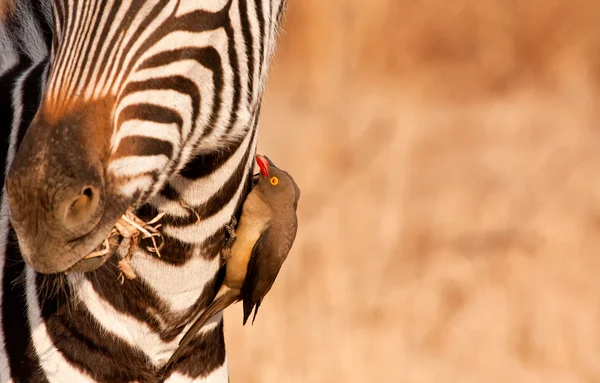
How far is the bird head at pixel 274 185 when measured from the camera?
11.8 ft

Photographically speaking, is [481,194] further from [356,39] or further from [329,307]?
[356,39]

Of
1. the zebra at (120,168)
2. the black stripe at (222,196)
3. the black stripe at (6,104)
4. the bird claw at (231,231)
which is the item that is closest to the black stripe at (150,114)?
the zebra at (120,168)

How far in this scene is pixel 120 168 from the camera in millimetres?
2516

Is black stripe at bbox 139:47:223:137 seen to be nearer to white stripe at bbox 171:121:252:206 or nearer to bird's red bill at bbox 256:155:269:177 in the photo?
white stripe at bbox 171:121:252:206

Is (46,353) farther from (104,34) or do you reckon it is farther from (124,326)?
(104,34)

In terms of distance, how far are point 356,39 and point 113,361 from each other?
11.5 metres

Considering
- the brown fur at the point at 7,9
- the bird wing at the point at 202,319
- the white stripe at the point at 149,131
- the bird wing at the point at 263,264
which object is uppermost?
the brown fur at the point at 7,9

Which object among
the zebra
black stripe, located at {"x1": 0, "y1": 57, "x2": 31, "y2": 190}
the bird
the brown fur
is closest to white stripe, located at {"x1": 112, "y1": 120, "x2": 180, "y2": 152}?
the zebra

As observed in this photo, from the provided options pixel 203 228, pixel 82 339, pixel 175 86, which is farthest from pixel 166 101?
pixel 82 339

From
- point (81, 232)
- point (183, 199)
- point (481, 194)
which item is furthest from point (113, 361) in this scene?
point (481, 194)

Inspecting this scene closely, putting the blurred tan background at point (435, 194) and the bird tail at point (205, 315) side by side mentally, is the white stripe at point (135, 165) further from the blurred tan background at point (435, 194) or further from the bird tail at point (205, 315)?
the blurred tan background at point (435, 194)

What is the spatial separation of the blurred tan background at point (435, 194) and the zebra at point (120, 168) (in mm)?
1201

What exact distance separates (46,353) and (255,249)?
78 centimetres

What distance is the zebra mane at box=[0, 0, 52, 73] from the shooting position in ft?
11.1
